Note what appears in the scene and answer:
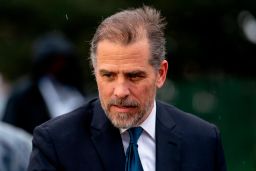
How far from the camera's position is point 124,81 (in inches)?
224

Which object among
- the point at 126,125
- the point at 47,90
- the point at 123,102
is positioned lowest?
the point at 47,90

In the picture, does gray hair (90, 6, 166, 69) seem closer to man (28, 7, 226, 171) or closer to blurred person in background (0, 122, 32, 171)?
man (28, 7, 226, 171)

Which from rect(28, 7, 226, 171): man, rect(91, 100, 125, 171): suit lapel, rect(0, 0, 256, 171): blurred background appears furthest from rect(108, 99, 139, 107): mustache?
rect(0, 0, 256, 171): blurred background

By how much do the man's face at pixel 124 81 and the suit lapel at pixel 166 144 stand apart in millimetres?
207

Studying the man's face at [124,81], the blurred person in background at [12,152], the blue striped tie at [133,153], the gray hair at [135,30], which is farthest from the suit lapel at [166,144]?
the blurred person in background at [12,152]

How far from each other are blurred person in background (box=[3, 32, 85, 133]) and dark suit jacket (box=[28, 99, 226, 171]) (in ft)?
16.1

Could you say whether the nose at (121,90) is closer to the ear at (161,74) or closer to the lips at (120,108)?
the lips at (120,108)

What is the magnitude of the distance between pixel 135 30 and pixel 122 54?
0.55 feet

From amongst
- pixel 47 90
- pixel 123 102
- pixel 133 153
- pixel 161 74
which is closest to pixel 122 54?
pixel 123 102

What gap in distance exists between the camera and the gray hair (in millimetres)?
5781

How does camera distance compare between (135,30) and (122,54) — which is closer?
(122,54)

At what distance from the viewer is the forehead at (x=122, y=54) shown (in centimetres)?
571

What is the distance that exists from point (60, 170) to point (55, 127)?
0.22 metres

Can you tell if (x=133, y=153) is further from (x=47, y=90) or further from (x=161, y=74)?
(x=47, y=90)
